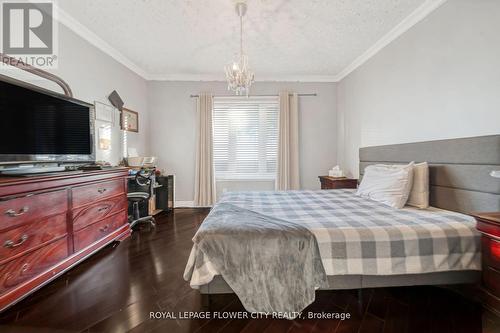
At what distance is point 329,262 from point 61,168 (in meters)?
2.64

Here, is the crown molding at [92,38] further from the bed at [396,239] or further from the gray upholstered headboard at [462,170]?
the gray upholstered headboard at [462,170]

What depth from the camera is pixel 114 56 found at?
3424 mm

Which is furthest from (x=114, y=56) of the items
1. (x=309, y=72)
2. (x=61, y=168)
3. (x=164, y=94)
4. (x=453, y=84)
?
(x=453, y=84)

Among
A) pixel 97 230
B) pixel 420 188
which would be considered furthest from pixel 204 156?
pixel 420 188

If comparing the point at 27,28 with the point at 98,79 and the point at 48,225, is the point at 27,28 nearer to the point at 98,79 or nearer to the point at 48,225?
the point at 98,79

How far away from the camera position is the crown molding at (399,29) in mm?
2268

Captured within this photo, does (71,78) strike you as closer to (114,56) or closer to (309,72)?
(114,56)

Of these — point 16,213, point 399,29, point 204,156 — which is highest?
point 399,29

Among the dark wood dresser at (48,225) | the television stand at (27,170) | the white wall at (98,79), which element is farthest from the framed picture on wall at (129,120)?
the television stand at (27,170)

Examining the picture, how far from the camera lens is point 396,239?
1.46 metres

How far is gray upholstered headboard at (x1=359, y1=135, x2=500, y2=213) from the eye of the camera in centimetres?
166

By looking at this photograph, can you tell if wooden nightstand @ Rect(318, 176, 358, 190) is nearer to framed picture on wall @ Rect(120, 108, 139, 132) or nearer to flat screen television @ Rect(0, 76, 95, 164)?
flat screen television @ Rect(0, 76, 95, 164)

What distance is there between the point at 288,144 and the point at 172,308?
11.4 feet

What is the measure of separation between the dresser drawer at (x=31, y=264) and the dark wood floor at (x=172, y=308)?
0.20 m
